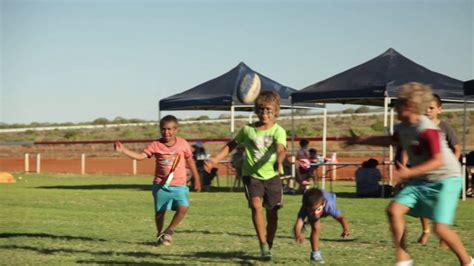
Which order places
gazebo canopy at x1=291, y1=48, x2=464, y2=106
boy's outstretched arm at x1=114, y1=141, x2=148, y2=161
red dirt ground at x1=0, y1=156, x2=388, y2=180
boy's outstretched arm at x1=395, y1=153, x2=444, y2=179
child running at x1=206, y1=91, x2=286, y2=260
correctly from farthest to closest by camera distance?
red dirt ground at x1=0, y1=156, x2=388, y2=180 < gazebo canopy at x1=291, y1=48, x2=464, y2=106 < boy's outstretched arm at x1=114, y1=141, x2=148, y2=161 < child running at x1=206, y1=91, x2=286, y2=260 < boy's outstretched arm at x1=395, y1=153, x2=444, y2=179

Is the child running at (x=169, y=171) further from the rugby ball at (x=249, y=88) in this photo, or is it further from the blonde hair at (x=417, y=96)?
the rugby ball at (x=249, y=88)

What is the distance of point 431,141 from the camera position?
7.40 meters

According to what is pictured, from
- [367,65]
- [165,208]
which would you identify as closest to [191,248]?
[165,208]

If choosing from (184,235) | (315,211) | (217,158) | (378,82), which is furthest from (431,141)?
(378,82)

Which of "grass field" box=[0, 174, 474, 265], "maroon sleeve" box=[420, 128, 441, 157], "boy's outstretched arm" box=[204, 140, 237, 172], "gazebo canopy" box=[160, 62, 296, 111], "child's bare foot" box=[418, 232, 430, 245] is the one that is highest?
"gazebo canopy" box=[160, 62, 296, 111]

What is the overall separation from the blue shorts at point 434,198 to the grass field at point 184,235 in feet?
5.51

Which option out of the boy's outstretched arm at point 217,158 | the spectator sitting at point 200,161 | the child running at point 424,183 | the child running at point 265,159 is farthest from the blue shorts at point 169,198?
the spectator sitting at point 200,161

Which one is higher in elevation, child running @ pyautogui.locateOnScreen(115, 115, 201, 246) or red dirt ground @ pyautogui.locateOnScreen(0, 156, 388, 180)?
child running @ pyautogui.locateOnScreen(115, 115, 201, 246)

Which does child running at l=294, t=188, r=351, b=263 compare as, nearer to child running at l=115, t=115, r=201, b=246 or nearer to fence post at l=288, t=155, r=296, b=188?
child running at l=115, t=115, r=201, b=246

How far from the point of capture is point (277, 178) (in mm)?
9453

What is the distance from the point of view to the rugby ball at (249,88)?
902 inches

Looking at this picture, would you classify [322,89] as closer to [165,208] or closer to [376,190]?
[376,190]

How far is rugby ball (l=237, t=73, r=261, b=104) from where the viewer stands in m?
22.9

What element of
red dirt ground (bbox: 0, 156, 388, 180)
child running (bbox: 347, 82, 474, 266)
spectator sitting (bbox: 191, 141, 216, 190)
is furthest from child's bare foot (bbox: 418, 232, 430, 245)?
red dirt ground (bbox: 0, 156, 388, 180)
